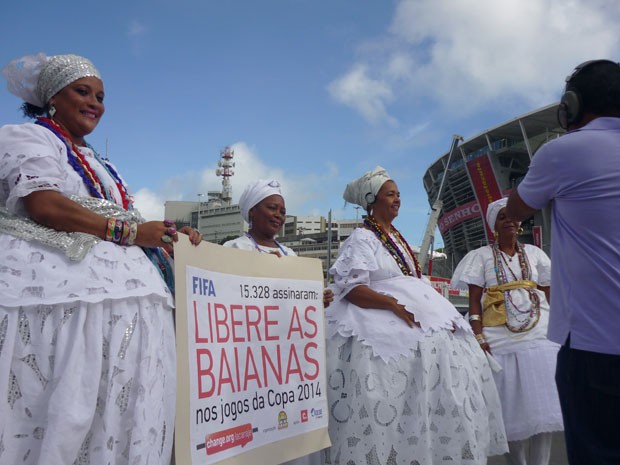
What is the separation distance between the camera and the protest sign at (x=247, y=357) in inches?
95.5

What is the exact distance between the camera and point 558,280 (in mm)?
2244

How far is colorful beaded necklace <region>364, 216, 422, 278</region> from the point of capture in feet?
12.6

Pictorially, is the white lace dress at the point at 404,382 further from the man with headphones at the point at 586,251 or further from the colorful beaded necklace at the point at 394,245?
the man with headphones at the point at 586,251

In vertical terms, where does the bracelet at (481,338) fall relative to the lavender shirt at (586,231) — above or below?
below

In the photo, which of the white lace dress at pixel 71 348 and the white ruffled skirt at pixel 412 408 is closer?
the white lace dress at pixel 71 348

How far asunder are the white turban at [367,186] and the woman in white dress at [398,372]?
308 mm

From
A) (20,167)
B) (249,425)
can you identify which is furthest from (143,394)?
(20,167)

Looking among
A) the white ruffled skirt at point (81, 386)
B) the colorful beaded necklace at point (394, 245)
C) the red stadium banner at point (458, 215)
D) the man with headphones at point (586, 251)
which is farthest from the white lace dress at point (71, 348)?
the red stadium banner at point (458, 215)

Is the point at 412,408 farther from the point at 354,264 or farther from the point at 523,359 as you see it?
the point at 523,359

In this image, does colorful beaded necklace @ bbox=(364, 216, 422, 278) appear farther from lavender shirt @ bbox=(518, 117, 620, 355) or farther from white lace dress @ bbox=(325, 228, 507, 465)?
lavender shirt @ bbox=(518, 117, 620, 355)

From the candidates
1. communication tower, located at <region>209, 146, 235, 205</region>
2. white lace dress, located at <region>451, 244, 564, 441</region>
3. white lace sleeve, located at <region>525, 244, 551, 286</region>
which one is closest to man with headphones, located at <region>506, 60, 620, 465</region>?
white lace dress, located at <region>451, 244, 564, 441</region>

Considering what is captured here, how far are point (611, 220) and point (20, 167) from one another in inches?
87.5

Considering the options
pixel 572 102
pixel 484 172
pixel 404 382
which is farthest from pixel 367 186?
pixel 484 172

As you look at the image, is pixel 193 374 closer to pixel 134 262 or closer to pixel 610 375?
pixel 134 262
